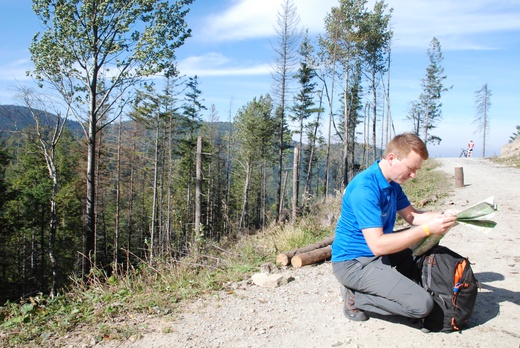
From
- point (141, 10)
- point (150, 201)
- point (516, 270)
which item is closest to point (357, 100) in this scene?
point (150, 201)

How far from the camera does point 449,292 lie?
302cm

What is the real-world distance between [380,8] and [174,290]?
92.7ft

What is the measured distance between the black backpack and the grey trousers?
8.2 inches

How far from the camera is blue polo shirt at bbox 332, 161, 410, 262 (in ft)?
9.61

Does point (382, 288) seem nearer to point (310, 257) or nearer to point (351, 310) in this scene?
point (351, 310)

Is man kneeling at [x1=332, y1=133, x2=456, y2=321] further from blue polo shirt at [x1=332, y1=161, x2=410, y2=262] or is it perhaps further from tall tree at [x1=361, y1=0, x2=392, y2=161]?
tall tree at [x1=361, y1=0, x2=392, y2=161]

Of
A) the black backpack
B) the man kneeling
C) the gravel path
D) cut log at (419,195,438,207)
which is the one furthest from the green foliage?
the man kneeling

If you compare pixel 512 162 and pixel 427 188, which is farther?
pixel 512 162

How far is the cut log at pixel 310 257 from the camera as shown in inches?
209

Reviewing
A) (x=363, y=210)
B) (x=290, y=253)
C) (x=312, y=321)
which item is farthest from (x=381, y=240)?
(x=290, y=253)

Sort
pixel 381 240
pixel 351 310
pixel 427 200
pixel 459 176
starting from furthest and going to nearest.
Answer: pixel 459 176 → pixel 427 200 → pixel 351 310 → pixel 381 240

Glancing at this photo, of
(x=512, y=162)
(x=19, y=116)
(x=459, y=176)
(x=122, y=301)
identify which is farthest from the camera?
(x=512, y=162)

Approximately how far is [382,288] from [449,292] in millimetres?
587

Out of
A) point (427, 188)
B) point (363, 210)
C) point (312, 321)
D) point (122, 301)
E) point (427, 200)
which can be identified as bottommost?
point (122, 301)
